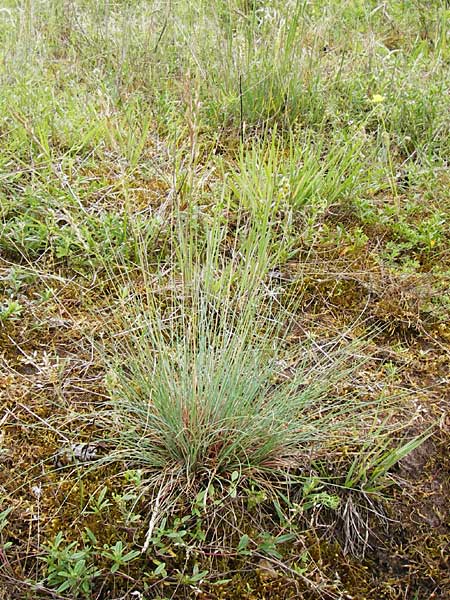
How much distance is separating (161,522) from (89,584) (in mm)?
228

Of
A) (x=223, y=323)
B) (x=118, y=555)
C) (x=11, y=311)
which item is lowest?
(x=118, y=555)

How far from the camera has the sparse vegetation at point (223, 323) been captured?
164 cm

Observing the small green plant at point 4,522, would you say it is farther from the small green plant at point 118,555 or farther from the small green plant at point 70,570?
the small green plant at point 118,555

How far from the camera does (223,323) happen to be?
1.87 metres

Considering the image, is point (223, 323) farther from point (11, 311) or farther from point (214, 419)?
point (11, 311)

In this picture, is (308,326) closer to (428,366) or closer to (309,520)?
(428,366)

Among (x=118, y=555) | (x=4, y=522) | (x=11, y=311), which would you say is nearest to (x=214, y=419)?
(x=118, y=555)

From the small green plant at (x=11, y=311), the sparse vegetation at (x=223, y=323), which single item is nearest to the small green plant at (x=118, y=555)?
the sparse vegetation at (x=223, y=323)

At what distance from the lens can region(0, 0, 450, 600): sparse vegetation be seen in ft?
5.38

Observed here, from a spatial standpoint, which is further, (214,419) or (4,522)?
(214,419)

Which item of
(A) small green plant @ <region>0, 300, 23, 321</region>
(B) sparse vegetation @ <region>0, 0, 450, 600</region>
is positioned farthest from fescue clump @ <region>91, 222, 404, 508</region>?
(A) small green plant @ <region>0, 300, 23, 321</region>

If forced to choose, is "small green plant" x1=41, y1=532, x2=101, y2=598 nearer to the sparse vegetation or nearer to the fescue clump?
the sparse vegetation

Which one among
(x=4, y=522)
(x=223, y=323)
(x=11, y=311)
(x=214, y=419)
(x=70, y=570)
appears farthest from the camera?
(x=11, y=311)

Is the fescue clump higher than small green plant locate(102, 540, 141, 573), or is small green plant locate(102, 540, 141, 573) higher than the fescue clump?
the fescue clump
